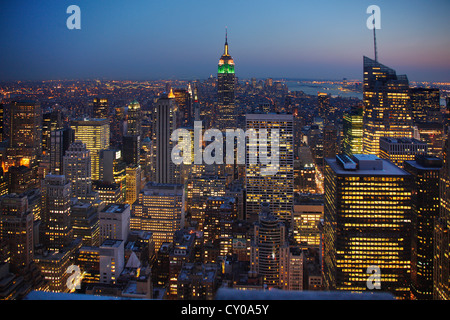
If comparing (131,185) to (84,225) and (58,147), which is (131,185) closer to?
(58,147)

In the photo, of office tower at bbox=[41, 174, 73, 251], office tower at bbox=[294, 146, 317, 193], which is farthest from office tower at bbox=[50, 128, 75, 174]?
office tower at bbox=[294, 146, 317, 193]

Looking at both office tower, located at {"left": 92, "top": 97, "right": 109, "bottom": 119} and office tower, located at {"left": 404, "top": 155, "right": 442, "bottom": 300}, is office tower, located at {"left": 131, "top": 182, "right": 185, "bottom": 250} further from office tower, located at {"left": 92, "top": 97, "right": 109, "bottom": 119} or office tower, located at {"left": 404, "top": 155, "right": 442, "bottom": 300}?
office tower, located at {"left": 404, "top": 155, "right": 442, "bottom": 300}

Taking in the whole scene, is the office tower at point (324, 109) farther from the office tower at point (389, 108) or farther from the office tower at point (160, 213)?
the office tower at point (160, 213)

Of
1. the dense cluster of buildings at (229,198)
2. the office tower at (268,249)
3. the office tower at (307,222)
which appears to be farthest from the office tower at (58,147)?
the office tower at (268,249)

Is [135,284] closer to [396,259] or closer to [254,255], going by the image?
[254,255]
